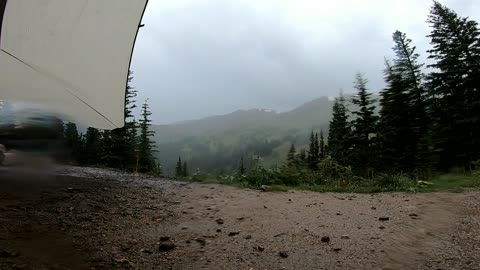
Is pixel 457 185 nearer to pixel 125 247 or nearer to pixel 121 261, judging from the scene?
pixel 125 247

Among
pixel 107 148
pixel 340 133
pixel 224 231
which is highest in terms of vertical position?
pixel 340 133

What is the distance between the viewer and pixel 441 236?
4809 mm

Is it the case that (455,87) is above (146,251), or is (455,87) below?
above

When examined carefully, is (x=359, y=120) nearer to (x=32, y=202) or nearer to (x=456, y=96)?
(x=456, y=96)

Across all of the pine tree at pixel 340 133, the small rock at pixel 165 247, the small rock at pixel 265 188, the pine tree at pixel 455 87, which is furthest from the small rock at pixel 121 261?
the pine tree at pixel 340 133

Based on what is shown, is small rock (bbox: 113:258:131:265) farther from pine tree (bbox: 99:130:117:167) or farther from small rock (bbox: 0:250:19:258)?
pine tree (bbox: 99:130:117:167)

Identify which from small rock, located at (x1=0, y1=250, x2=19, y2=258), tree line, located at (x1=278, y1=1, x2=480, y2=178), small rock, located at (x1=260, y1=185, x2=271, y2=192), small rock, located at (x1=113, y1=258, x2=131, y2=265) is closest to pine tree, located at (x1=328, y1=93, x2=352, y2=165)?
tree line, located at (x1=278, y1=1, x2=480, y2=178)

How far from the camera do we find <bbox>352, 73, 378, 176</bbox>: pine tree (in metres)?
39.7

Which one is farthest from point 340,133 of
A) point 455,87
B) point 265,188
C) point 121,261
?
point 121,261

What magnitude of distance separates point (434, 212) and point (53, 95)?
5973 mm

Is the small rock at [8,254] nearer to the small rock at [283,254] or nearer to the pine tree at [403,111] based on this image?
the small rock at [283,254]

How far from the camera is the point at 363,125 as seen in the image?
135 ft

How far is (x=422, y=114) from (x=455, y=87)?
15.0 feet

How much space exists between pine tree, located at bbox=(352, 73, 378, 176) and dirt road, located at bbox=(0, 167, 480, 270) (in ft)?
111
